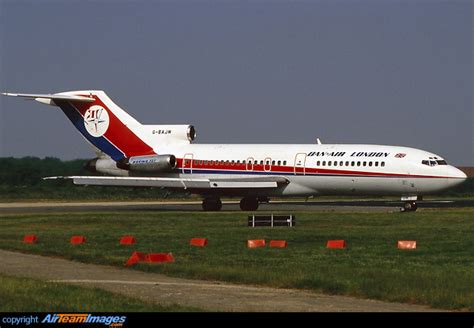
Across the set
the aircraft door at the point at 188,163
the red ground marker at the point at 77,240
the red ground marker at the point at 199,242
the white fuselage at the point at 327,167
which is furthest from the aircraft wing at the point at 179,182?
the red ground marker at the point at 199,242

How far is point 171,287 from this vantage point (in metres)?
19.9

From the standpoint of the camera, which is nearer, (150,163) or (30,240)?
(30,240)

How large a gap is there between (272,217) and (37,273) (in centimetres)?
1513

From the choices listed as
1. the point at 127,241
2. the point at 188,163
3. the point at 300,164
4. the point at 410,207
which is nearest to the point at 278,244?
the point at 127,241

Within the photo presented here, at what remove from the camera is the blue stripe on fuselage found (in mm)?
58188

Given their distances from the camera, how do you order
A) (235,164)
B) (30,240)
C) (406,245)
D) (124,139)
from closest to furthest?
(406,245)
(30,240)
(235,164)
(124,139)

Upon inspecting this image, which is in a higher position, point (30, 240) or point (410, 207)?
point (410, 207)

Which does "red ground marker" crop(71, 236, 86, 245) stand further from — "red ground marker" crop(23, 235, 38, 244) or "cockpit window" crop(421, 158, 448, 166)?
"cockpit window" crop(421, 158, 448, 166)

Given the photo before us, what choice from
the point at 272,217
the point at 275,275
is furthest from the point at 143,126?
the point at 275,275

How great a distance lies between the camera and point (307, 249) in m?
28.3

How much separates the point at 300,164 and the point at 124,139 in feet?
36.4

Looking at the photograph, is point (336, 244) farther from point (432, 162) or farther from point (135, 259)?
point (432, 162)

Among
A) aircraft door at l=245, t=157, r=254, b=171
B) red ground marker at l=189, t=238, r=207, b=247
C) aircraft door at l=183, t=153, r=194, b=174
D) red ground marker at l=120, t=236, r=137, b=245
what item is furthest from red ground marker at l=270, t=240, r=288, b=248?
aircraft door at l=183, t=153, r=194, b=174
